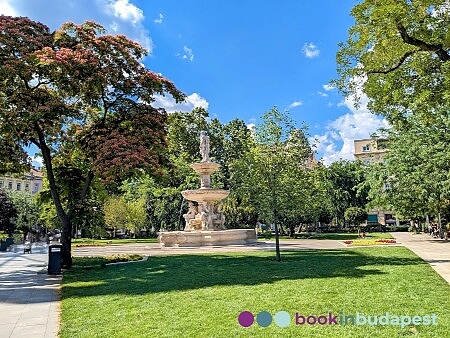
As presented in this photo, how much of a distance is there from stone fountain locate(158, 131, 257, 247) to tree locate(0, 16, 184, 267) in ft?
27.2

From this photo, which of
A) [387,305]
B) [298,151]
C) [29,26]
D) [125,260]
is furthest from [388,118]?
[29,26]

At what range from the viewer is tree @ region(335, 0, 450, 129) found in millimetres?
9812

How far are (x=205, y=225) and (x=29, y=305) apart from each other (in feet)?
61.5

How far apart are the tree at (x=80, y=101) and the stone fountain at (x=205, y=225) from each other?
8300 mm

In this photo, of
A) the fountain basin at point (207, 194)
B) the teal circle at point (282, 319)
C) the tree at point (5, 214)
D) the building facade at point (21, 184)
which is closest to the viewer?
the teal circle at point (282, 319)

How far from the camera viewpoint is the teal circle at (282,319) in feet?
20.8

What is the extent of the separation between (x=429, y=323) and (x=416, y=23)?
7286 millimetres

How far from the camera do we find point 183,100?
1864cm

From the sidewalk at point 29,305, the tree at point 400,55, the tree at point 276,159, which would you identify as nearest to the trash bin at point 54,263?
the sidewalk at point 29,305

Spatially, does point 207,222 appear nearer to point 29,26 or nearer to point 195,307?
point 29,26

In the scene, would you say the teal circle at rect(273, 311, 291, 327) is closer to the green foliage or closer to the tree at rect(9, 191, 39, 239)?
the green foliage

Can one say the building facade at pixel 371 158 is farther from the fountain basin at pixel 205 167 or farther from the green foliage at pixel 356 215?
the fountain basin at pixel 205 167

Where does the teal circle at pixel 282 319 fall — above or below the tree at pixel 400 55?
below

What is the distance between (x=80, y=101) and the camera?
18.0m
